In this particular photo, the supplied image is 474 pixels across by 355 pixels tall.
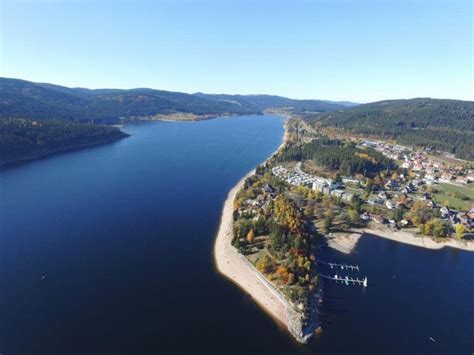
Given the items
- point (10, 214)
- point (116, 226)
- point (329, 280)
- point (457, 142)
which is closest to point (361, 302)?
point (329, 280)

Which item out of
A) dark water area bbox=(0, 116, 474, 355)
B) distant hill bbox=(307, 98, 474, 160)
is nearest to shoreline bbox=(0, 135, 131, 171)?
dark water area bbox=(0, 116, 474, 355)

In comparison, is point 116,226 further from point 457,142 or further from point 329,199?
point 457,142

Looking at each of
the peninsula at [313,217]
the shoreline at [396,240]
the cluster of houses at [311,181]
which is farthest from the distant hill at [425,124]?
the shoreline at [396,240]

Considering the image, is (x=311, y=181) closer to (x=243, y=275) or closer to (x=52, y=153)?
(x=243, y=275)

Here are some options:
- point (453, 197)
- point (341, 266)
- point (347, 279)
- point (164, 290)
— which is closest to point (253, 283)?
point (164, 290)

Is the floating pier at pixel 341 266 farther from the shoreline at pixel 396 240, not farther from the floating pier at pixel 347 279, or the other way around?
the shoreline at pixel 396 240

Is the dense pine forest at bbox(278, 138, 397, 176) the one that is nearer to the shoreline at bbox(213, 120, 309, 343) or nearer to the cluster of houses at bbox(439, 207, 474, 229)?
the cluster of houses at bbox(439, 207, 474, 229)

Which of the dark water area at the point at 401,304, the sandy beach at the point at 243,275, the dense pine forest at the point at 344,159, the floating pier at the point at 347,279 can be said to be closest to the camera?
the dark water area at the point at 401,304
